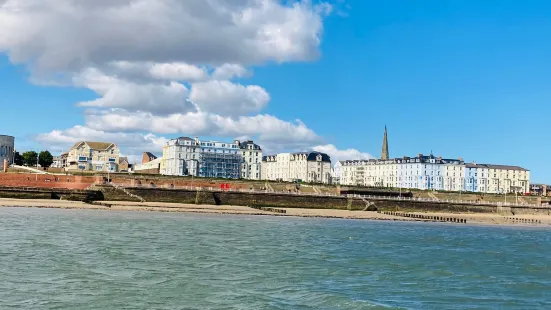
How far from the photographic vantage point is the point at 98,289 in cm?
2147

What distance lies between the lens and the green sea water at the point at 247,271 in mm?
20947

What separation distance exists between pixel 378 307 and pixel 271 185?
103283 mm

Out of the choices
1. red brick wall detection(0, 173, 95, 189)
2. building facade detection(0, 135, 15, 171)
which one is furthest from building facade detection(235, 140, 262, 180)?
red brick wall detection(0, 173, 95, 189)

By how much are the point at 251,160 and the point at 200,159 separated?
2128cm

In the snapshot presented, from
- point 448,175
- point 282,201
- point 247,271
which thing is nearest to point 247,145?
point 448,175

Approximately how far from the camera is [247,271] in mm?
27188

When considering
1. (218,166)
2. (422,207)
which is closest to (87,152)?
(218,166)

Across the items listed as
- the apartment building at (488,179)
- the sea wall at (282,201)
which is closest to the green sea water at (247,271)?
the sea wall at (282,201)

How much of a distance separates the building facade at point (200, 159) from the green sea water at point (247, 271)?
128 m

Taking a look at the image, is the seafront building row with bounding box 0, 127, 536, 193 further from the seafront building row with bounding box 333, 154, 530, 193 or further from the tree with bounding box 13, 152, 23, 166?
the tree with bounding box 13, 152, 23, 166

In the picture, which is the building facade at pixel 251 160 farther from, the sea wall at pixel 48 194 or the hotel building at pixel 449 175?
the sea wall at pixel 48 194

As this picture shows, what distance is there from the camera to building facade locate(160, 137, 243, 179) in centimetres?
17375

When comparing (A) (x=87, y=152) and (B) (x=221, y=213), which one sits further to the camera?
(A) (x=87, y=152)

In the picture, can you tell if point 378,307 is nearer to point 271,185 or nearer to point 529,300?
point 529,300
